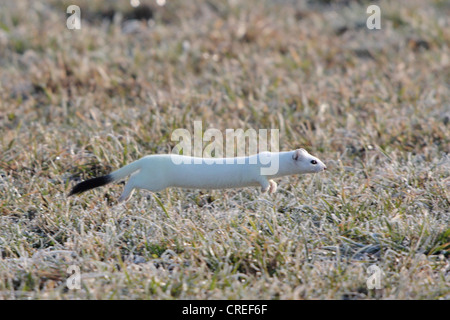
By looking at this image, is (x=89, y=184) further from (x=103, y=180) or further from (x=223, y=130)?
(x=223, y=130)

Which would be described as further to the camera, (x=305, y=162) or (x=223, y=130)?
(x=223, y=130)

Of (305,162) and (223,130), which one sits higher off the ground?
(223,130)

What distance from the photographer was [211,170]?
11.9 ft

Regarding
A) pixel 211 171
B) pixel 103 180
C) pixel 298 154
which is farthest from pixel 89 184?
pixel 298 154

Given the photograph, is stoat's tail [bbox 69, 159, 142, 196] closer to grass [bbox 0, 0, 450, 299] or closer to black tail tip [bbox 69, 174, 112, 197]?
black tail tip [bbox 69, 174, 112, 197]

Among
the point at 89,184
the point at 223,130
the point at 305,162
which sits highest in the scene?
the point at 223,130

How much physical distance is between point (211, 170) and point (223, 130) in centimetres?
155

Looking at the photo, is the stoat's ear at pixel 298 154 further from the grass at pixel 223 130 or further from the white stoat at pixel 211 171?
the grass at pixel 223 130

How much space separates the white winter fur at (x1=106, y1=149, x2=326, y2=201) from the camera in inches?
143

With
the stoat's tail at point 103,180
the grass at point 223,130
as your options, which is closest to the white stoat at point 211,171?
the stoat's tail at point 103,180

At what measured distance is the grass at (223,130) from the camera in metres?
3.25

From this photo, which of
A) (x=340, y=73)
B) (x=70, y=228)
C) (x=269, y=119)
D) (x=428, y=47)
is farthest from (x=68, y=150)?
(x=428, y=47)
